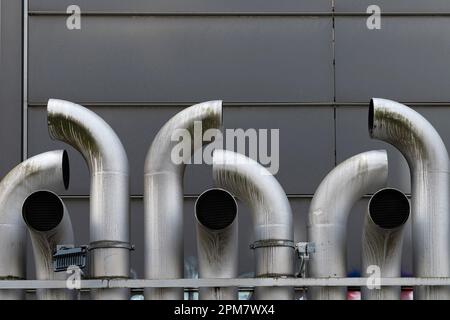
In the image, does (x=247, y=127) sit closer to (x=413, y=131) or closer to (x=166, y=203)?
(x=166, y=203)

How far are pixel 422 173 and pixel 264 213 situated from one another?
1971 millimetres

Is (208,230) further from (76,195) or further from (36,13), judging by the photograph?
(36,13)

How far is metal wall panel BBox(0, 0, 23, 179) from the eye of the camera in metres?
20.3

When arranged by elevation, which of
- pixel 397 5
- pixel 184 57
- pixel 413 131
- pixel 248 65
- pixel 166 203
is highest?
pixel 397 5

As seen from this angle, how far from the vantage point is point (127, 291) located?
1605 cm

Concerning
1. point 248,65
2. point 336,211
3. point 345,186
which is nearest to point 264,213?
point 336,211

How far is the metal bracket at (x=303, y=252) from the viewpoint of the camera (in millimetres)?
16125

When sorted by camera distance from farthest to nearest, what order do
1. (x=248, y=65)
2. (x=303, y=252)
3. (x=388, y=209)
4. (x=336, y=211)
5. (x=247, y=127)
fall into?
(x=248, y=65) < (x=247, y=127) < (x=336, y=211) < (x=303, y=252) < (x=388, y=209)

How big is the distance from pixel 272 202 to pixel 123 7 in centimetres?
571

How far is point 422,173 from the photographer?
1638 cm

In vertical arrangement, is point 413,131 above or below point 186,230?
above
